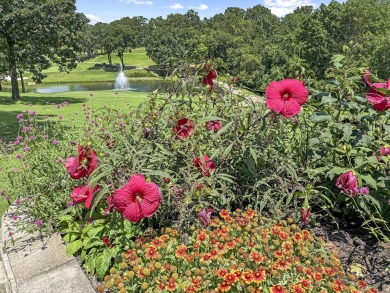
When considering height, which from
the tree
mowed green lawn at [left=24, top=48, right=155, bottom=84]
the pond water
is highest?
the tree

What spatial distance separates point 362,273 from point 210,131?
1.39 meters

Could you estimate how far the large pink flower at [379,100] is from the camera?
79.4 inches

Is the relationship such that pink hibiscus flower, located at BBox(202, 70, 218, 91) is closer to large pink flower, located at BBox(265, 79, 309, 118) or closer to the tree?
large pink flower, located at BBox(265, 79, 309, 118)

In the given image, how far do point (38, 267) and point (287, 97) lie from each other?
1920 mm

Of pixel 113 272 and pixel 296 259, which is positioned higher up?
pixel 296 259

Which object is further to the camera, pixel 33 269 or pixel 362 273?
pixel 33 269

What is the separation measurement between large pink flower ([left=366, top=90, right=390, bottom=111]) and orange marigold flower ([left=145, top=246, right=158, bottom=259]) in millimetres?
1588

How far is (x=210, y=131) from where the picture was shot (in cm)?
260

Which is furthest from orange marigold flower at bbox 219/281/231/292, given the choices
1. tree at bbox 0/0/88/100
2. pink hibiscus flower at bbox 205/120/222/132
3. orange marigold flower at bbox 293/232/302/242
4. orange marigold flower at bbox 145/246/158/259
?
tree at bbox 0/0/88/100

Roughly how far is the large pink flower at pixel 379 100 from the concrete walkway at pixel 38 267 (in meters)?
2.04

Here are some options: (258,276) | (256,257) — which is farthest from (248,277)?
(256,257)

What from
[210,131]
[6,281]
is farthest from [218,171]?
[6,281]

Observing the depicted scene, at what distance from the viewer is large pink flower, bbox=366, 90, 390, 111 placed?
2.02m

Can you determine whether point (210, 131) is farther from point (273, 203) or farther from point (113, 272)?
point (113, 272)
